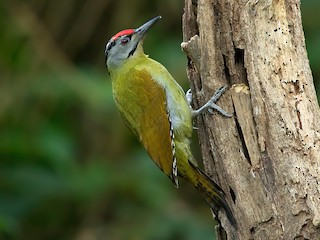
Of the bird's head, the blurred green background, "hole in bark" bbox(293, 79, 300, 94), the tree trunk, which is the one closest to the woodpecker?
the bird's head

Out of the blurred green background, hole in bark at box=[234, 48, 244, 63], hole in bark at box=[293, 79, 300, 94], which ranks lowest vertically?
hole in bark at box=[293, 79, 300, 94]

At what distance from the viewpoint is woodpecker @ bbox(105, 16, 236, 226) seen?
5305 mm

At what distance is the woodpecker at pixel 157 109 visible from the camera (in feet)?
17.4

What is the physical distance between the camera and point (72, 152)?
8055 mm

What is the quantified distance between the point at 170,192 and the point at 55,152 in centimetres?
145

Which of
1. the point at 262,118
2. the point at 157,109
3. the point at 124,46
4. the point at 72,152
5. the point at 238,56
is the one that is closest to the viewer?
the point at 262,118

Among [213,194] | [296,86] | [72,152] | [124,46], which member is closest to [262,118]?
[296,86]

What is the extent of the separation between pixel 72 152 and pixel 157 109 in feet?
7.55

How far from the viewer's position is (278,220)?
4816mm

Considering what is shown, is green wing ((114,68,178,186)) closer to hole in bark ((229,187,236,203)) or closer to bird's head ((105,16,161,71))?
bird's head ((105,16,161,71))

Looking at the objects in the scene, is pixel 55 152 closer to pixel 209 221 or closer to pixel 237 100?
pixel 209 221

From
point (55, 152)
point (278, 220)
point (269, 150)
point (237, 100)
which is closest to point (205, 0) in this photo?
point (237, 100)

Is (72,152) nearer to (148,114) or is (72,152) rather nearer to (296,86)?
(148,114)

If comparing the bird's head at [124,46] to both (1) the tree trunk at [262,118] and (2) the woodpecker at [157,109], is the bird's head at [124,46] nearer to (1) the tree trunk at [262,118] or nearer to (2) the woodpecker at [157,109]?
(2) the woodpecker at [157,109]
